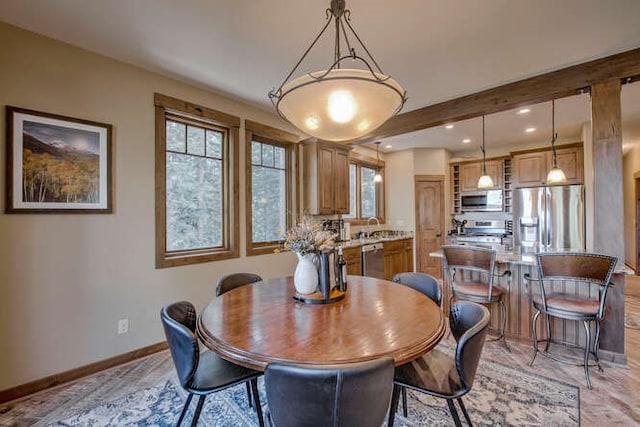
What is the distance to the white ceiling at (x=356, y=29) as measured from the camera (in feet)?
6.64

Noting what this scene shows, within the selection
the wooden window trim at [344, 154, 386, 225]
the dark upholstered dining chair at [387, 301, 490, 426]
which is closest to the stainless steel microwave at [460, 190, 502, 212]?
the wooden window trim at [344, 154, 386, 225]

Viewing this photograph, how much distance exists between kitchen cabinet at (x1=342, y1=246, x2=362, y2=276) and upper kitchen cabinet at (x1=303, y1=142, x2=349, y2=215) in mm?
658

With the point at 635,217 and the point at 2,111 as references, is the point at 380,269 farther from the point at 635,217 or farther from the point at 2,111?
the point at 635,217

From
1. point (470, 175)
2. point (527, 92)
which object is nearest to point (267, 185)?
point (527, 92)

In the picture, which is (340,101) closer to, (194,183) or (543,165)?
(194,183)

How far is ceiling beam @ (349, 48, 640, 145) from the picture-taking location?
263 cm

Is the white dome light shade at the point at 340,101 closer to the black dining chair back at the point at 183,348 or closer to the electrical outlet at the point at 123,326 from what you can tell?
the black dining chair back at the point at 183,348

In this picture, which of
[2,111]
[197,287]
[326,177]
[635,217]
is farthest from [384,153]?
[2,111]

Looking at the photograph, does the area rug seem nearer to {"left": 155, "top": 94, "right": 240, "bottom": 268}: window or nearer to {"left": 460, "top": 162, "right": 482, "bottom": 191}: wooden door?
{"left": 155, "top": 94, "right": 240, "bottom": 268}: window

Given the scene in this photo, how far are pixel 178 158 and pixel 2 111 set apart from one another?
1339 millimetres

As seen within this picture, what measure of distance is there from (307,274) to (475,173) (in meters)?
5.62

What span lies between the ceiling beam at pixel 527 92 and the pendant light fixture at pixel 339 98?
2175 millimetres

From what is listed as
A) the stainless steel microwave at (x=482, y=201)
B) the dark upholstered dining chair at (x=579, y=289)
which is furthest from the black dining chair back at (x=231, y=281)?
the stainless steel microwave at (x=482, y=201)

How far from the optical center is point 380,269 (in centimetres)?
504
